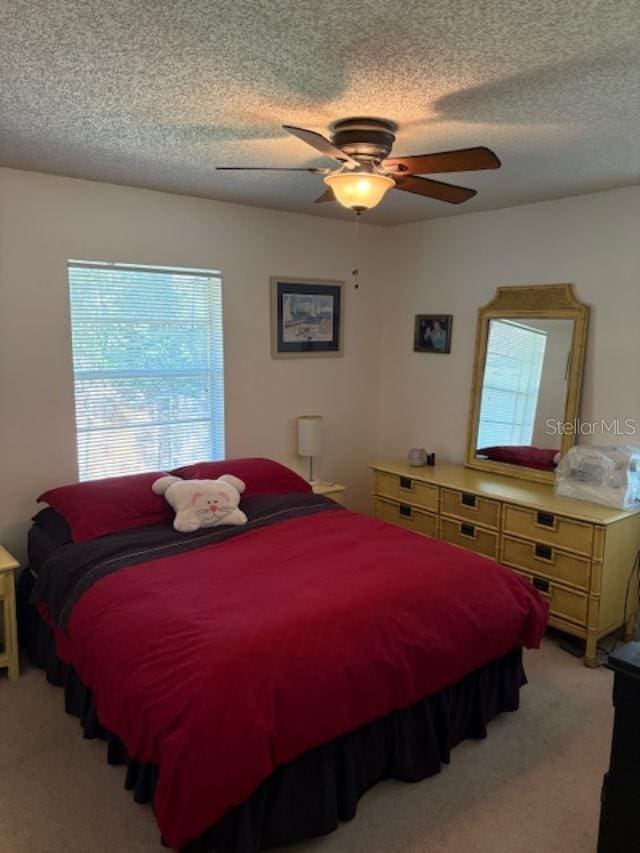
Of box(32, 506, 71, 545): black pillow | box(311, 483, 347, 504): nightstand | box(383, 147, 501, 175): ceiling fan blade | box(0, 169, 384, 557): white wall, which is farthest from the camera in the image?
box(311, 483, 347, 504): nightstand

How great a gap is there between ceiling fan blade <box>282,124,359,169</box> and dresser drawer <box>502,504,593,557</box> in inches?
81.2

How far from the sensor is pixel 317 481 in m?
4.39

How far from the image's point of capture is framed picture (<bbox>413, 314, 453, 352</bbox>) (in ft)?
14.3

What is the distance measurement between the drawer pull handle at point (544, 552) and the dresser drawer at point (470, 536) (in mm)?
275

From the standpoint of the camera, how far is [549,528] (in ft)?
10.7

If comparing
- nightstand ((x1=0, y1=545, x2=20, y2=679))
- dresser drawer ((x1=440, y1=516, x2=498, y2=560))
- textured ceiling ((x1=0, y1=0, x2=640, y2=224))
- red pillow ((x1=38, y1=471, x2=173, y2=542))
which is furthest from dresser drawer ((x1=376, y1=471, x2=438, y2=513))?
nightstand ((x1=0, y1=545, x2=20, y2=679))

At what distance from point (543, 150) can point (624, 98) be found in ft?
2.03

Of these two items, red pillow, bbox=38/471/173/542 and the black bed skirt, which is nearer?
the black bed skirt

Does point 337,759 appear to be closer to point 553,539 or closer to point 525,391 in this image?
point 553,539

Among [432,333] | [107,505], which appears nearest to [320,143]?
[107,505]

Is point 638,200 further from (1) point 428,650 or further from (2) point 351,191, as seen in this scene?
(1) point 428,650

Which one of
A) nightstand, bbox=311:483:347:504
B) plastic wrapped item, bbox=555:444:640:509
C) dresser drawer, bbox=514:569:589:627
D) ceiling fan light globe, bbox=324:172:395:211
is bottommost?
dresser drawer, bbox=514:569:589:627

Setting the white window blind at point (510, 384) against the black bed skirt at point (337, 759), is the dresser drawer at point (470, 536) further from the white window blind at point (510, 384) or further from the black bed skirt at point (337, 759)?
the black bed skirt at point (337, 759)
